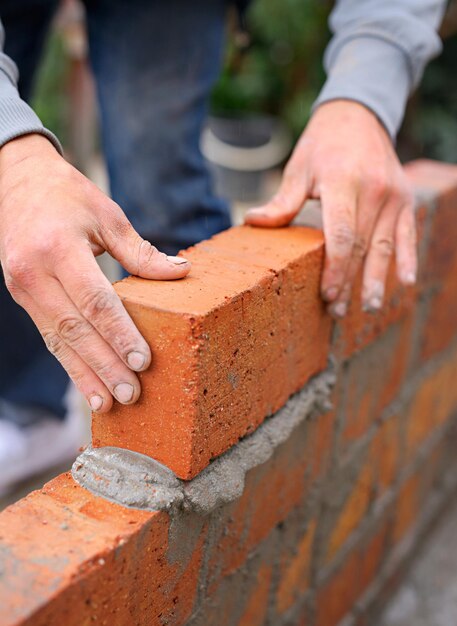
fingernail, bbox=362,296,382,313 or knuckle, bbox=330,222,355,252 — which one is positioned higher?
knuckle, bbox=330,222,355,252

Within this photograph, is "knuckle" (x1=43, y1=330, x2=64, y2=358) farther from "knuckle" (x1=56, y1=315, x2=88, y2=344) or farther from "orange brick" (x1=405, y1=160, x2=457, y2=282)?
"orange brick" (x1=405, y1=160, x2=457, y2=282)

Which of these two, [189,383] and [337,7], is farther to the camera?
[337,7]

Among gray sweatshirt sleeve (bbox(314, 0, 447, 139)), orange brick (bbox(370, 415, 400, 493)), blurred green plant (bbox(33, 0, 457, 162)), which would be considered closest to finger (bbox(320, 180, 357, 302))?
gray sweatshirt sleeve (bbox(314, 0, 447, 139))

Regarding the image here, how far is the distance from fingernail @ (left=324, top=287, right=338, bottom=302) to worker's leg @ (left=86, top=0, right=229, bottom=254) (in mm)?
947

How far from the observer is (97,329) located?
0.91 metres

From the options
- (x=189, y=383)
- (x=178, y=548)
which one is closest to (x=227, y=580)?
(x=178, y=548)

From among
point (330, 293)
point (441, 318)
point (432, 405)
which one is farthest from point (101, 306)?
point (432, 405)

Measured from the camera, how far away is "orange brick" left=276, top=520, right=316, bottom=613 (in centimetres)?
143

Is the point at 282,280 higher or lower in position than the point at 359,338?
higher

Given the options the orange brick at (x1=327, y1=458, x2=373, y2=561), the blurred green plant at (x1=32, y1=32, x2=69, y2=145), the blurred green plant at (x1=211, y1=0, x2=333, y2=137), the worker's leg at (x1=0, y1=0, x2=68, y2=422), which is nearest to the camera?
the orange brick at (x1=327, y1=458, x2=373, y2=561)

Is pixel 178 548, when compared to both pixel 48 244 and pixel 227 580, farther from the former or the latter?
pixel 48 244

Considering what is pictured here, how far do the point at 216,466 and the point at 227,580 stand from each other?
259mm

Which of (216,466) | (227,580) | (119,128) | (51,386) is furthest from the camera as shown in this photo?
(51,386)

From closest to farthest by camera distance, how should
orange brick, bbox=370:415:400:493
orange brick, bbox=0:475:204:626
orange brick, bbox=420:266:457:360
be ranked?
orange brick, bbox=0:475:204:626 < orange brick, bbox=370:415:400:493 < orange brick, bbox=420:266:457:360
